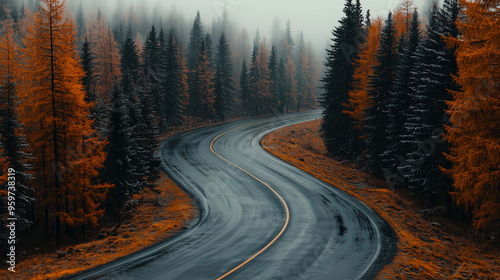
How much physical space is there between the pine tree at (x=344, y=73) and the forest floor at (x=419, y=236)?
202 inches

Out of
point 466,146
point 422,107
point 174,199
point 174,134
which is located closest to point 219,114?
point 174,134

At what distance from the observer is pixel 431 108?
837 inches

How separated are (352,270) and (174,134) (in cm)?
3778

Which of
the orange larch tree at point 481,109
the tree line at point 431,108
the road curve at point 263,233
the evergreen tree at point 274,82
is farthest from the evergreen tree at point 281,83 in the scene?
the orange larch tree at point 481,109

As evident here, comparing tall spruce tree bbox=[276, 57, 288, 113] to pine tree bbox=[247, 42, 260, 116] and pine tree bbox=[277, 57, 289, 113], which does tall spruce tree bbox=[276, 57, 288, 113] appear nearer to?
pine tree bbox=[277, 57, 289, 113]

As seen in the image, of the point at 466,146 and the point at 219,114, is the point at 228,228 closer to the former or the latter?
the point at 466,146

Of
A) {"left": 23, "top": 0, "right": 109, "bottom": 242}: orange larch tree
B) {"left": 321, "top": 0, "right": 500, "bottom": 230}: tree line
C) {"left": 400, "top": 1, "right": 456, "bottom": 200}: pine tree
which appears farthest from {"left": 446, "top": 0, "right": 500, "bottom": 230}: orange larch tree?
{"left": 23, "top": 0, "right": 109, "bottom": 242}: orange larch tree

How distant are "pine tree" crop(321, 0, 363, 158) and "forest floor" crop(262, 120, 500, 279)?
514 cm

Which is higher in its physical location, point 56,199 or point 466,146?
point 466,146

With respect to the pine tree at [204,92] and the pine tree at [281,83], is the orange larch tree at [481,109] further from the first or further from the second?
the pine tree at [281,83]

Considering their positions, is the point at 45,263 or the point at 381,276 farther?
the point at 45,263

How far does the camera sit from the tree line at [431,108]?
15.1m

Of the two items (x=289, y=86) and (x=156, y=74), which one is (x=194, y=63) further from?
(x=156, y=74)

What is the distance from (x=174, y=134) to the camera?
46875mm
